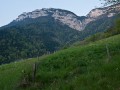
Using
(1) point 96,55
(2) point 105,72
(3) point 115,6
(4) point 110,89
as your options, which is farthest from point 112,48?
(4) point 110,89

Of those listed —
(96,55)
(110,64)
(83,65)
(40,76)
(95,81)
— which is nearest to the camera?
(95,81)

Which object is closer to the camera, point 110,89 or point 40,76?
point 110,89

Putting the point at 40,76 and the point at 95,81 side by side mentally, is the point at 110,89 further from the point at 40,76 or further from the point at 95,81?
the point at 40,76

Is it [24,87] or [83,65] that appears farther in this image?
[83,65]

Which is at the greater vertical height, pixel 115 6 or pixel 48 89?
pixel 115 6

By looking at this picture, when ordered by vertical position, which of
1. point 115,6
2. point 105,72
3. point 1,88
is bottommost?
point 1,88

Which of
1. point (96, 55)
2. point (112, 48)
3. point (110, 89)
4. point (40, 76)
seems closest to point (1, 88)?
point (40, 76)

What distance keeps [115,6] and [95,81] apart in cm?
949

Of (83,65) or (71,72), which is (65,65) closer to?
(83,65)

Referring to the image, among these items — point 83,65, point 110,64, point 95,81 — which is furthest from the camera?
point 83,65

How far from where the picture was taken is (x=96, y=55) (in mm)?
A: 28516

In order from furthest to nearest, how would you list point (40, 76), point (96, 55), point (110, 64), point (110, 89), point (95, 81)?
point (96, 55)
point (40, 76)
point (110, 64)
point (95, 81)
point (110, 89)

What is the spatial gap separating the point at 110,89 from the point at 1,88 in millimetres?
8704

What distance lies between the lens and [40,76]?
21.7 metres
